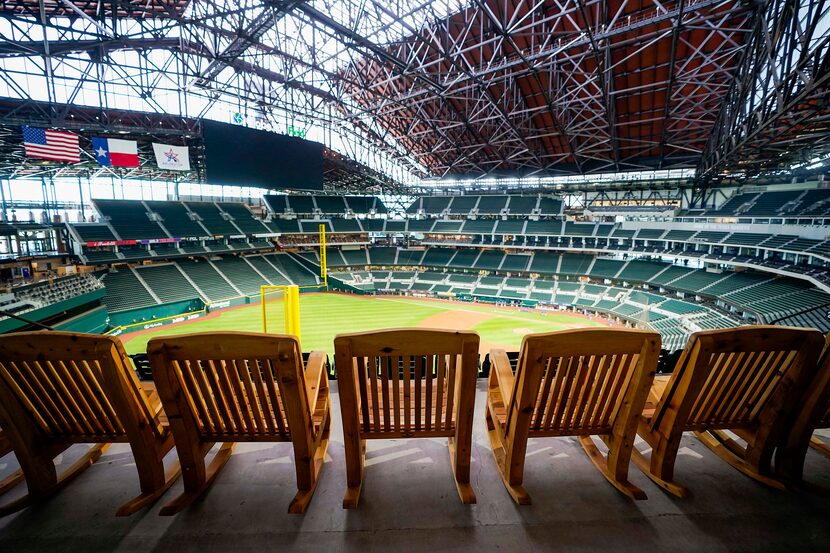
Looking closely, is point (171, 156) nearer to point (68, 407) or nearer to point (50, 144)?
point (50, 144)

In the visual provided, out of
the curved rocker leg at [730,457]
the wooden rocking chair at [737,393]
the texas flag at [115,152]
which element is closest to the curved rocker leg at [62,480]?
the wooden rocking chair at [737,393]

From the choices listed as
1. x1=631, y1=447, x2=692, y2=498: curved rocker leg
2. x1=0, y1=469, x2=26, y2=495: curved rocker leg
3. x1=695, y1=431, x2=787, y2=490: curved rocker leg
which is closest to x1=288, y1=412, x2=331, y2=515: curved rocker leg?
x1=0, y1=469, x2=26, y2=495: curved rocker leg

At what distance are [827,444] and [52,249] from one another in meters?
Result: 41.0

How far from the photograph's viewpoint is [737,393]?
260cm

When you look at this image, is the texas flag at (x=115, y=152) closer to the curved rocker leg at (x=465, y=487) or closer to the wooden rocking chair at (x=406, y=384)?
the wooden rocking chair at (x=406, y=384)

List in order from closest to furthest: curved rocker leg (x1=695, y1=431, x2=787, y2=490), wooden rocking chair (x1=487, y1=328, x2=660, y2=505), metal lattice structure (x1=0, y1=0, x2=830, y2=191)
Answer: wooden rocking chair (x1=487, y1=328, x2=660, y2=505), curved rocker leg (x1=695, y1=431, x2=787, y2=490), metal lattice structure (x1=0, y1=0, x2=830, y2=191)

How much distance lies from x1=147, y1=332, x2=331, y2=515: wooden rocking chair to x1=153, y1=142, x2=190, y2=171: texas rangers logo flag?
2562 centimetres

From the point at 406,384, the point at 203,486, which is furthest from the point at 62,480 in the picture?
the point at 406,384

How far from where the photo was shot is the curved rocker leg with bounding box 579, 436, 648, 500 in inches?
101

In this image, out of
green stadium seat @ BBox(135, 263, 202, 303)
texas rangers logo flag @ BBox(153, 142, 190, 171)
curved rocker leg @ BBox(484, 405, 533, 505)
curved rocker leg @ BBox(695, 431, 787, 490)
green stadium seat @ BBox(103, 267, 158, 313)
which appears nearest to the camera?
curved rocker leg @ BBox(484, 405, 533, 505)

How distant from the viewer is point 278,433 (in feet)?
8.46

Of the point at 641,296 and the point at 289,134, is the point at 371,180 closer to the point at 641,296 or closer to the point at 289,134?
the point at 289,134

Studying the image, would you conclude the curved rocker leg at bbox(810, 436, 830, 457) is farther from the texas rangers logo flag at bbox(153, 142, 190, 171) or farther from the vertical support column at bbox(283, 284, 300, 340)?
the texas rangers logo flag at bbox(153, 142, 190, 171)

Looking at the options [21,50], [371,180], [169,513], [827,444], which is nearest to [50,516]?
[169,513]
